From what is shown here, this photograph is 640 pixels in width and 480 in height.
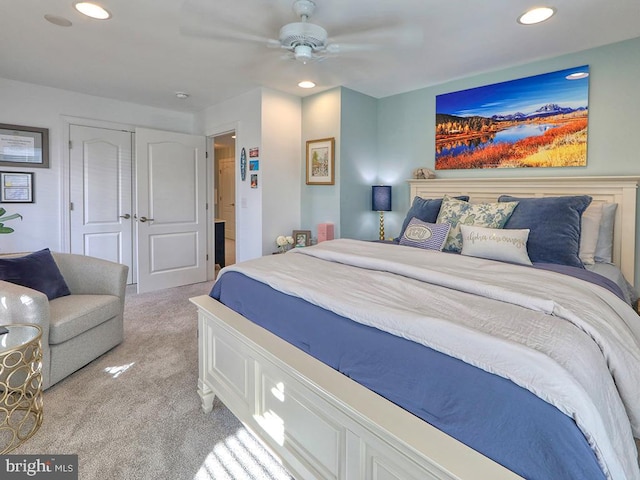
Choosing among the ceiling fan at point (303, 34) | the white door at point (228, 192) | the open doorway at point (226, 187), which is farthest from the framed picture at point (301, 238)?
the white door at point (228, 192)

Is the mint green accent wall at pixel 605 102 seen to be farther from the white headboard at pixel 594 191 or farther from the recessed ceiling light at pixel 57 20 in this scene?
the recessed ceiling light at pixel 57 20

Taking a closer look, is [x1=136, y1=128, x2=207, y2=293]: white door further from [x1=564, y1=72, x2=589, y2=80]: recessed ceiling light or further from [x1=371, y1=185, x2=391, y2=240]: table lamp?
[x1=564, y1=72, x2=589, y2=80]: recessed ceiling light

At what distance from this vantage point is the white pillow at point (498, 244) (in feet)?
6.93

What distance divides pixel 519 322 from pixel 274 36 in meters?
2.36

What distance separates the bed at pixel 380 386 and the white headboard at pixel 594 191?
132 cm

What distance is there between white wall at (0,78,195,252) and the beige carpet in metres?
2.06

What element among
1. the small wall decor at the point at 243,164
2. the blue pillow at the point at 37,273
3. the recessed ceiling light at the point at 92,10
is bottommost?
the blue pillow at the point at 37,273

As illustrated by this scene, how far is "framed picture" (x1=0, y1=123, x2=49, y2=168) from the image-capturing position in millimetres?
3641

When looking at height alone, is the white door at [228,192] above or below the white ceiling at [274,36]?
below

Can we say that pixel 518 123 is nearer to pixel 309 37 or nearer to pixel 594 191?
pixel 594 191

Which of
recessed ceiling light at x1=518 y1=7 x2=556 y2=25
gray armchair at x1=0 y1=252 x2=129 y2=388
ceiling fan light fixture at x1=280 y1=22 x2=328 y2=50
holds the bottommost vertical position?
gray armchair at x1=0 y1=252 x2=129 y2=388

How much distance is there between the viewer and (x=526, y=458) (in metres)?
0.87

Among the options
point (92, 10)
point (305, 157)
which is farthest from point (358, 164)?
point (92, 10)

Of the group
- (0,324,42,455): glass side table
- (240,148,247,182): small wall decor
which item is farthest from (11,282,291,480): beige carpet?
(240,148,247,182): small wall decor
